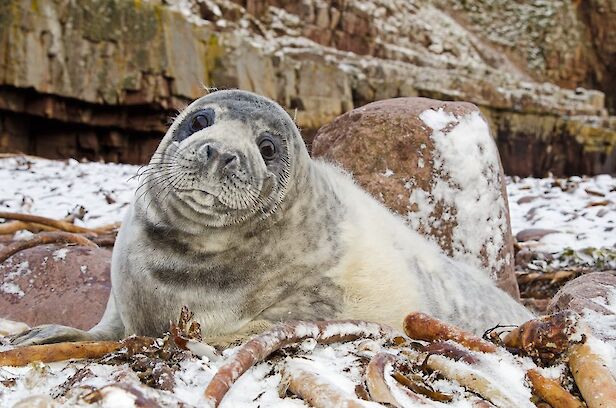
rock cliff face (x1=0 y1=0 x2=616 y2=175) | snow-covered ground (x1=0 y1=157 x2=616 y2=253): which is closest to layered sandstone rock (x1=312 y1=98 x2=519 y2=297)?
rock cliff face (x1=0 y1=0 x2=616 y2=175)

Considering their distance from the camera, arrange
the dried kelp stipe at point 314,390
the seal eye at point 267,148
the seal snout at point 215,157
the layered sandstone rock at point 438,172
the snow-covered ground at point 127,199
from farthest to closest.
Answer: the snow-covered ground at point 127,199, the layered sandstone rock at point 438,172, the seal eye at point 267,148, the seal snout at point 215,157, the dried kelp stipe at point 314,390

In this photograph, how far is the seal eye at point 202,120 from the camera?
262cm

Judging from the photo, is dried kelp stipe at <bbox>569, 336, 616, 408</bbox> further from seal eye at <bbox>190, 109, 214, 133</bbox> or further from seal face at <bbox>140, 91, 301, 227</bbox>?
seal eye at <bbox>190, 109, 214, 133</bbox>

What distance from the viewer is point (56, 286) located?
361cm

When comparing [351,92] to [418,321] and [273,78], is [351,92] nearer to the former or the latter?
[273,78]

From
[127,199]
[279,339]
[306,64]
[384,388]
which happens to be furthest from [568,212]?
[306,64]

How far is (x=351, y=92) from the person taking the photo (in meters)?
15.4

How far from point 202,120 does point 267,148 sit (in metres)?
0.27

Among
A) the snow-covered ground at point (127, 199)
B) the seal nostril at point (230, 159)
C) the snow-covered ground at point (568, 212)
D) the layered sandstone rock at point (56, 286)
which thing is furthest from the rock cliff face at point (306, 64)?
the snow-covered ground at point (568, 212)

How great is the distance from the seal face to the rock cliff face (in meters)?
1.43

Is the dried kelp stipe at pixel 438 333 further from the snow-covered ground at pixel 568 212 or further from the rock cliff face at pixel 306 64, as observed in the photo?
the snow-covered ground at pixel 568 212

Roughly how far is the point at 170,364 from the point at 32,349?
36 centimetres

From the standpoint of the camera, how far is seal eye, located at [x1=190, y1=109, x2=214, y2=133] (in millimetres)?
2617

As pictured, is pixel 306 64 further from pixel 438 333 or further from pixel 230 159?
pixel 438 333
